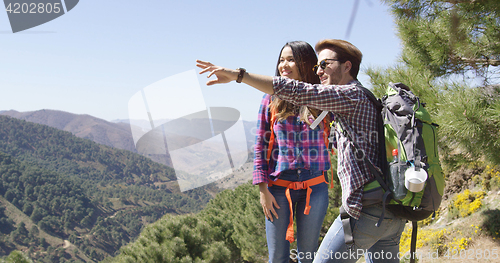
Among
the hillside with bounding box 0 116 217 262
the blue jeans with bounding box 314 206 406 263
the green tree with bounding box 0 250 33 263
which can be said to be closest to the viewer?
the blue jeans with bounding box 314 206 406 263

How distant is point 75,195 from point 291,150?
5011 inches

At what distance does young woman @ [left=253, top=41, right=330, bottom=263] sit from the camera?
5.88 feet

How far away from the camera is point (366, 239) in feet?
4.41

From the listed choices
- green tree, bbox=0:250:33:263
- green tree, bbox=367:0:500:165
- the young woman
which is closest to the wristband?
the young woman

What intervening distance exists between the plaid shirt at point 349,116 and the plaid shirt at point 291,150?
0.43m

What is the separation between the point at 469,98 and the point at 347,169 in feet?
8.79

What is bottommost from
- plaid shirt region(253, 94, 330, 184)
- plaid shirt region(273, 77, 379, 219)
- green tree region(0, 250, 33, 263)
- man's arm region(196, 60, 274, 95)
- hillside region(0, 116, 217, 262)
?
hillside region(0, 116, 217, 262)

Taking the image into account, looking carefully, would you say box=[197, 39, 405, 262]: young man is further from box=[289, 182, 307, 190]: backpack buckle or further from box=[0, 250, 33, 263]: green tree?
box=[0, 250, 33, 263]: green tree

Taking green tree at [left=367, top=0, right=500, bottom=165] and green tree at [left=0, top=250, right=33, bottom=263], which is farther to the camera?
green tree at [left=0, top=250, right=33, bottom=263]

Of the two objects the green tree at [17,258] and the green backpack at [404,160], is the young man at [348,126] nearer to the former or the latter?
the green backpack at [404,160]

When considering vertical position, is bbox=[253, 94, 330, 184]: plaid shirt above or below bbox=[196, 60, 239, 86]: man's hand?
below

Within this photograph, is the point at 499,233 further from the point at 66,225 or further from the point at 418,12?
the point at 66,225

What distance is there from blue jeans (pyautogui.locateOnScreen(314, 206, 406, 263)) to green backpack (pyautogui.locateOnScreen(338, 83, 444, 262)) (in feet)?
0.12

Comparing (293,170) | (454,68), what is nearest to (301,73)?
(293,170)
